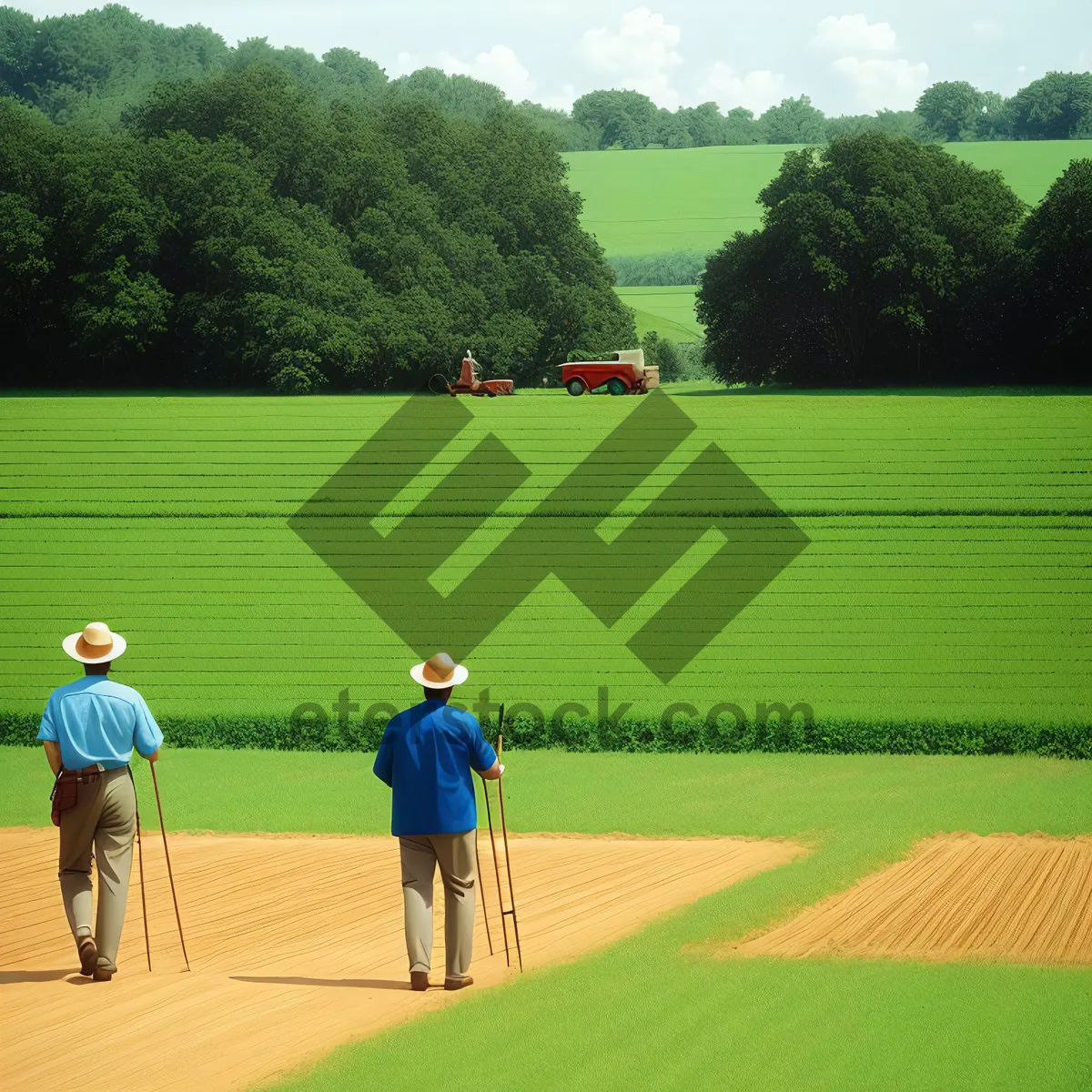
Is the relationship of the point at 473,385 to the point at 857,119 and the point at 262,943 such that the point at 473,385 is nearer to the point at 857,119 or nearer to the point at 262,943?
the point at 262,943

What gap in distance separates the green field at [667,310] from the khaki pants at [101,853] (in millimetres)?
35497

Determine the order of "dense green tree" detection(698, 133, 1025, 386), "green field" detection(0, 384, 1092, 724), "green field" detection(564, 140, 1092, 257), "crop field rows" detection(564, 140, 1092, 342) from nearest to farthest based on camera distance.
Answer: "green field" detection(0, 384, 1092, 724) < "dense green tree" detection(698, 133, 1025, 386) < "crop field rows" detection(564, 140, 1092, 342) < "green field" detection(564, 140, 1092, 257)

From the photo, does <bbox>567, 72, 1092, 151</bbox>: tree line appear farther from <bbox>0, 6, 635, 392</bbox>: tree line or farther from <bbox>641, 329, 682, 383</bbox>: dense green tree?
<bbox>0, 6, 635, 392</bbox>: tree line

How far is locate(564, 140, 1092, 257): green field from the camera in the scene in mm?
42531

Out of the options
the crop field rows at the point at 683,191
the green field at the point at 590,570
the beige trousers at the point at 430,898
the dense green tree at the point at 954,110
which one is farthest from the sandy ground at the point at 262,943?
the dense green tree at the point at 954,110

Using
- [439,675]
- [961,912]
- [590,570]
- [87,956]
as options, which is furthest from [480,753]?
[590,570]

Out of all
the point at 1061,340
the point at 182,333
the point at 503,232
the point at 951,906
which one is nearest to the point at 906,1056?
the point at 951,906

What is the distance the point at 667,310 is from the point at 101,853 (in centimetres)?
3793

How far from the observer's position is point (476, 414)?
1111 inches

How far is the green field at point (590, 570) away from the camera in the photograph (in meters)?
15.9

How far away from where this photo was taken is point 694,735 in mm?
14031

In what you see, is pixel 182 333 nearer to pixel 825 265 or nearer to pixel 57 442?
pixel 57 442

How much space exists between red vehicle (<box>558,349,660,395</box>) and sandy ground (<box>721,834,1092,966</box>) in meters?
22.1

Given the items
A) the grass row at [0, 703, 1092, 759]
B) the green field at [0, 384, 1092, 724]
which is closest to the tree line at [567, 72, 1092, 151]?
the green field at [0, 384, 1092, 724]
